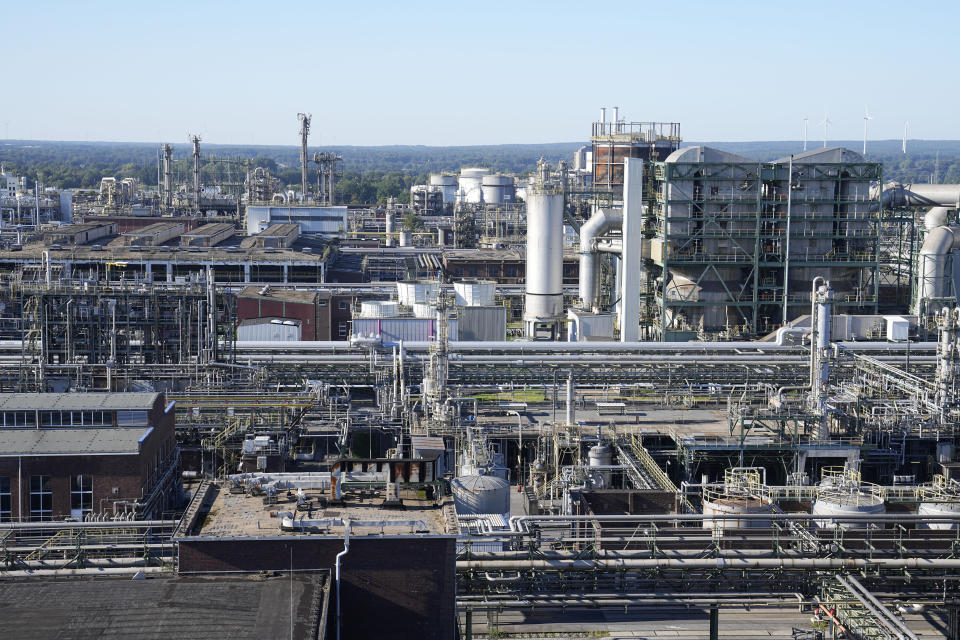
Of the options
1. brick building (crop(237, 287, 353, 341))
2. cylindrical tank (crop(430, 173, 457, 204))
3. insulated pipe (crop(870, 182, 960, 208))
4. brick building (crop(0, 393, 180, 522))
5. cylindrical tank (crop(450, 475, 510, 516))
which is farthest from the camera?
cylindrical tank (crop(430, 173, 457, 204))

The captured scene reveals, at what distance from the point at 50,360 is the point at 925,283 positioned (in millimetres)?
33728

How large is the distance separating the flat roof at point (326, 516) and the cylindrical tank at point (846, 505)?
29.8 feet

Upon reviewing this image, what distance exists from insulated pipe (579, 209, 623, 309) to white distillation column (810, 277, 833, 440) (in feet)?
56.2

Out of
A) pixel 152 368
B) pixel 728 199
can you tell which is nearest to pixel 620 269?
pixel 728 199

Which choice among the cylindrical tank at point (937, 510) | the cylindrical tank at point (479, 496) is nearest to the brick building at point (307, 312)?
the cylindrical tank at point (479, 496)

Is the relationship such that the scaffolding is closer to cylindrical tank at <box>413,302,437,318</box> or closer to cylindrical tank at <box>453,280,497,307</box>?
cylindrical tank at <box>453,280,497,307</box>

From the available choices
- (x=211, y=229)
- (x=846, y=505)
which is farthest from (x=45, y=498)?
(x=211, y=229)

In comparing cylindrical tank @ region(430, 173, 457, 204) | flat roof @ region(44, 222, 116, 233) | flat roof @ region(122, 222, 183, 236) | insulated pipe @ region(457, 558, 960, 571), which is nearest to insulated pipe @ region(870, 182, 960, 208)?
insulated pipe @ region(457, 558, 960, 571)

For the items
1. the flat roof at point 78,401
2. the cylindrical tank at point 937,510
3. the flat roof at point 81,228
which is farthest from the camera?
the flat roof at point 81,228

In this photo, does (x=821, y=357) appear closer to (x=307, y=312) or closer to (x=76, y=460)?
(x=76, y=460)

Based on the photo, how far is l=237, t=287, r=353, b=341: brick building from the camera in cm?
5591

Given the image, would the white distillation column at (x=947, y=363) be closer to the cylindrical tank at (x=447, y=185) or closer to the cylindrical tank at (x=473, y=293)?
the cylindrical tank at (x=473, y=293)

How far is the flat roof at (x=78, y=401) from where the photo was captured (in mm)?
28469

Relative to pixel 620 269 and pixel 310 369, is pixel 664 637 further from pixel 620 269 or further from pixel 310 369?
pixel 620 269
